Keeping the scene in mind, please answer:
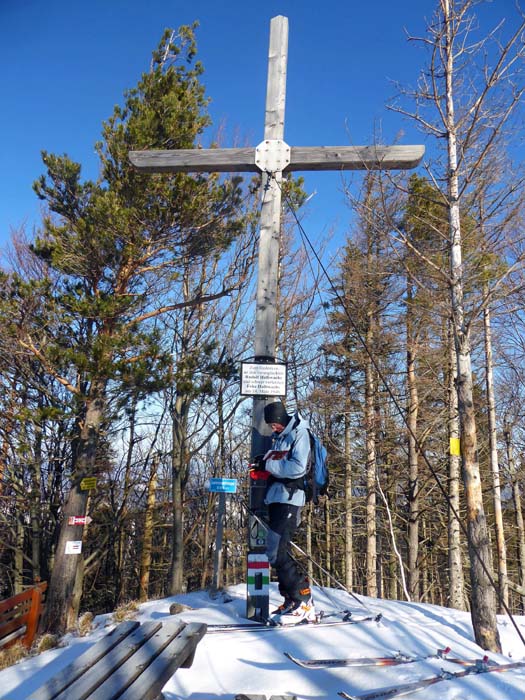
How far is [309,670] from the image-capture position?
125 inches

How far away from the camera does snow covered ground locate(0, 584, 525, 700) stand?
281 cm

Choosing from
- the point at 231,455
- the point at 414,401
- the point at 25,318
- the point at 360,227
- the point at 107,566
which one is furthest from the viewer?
the point at 107,566

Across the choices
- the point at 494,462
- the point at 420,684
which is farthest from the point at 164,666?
the point at 494,462

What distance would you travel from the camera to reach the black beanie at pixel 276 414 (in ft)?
17.0

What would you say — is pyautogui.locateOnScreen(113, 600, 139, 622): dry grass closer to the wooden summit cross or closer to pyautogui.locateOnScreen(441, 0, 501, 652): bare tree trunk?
the wooden summit cross

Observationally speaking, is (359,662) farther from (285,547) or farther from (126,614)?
(126,614)

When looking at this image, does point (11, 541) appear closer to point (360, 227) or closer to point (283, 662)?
point (360, 227)

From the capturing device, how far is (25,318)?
34.1ft

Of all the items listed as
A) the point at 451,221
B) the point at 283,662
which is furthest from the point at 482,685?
the point at 451,221

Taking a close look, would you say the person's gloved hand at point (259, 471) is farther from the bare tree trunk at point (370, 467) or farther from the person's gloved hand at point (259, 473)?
the bare tree trunk at point (370, 467)

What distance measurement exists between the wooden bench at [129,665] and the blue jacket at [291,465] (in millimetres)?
1710

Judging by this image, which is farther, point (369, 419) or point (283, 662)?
point (369, 419)

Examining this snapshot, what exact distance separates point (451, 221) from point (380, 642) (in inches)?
179

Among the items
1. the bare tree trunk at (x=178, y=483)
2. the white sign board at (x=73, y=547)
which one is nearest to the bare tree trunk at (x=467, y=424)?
the white sign board at (x=73, y=547)
